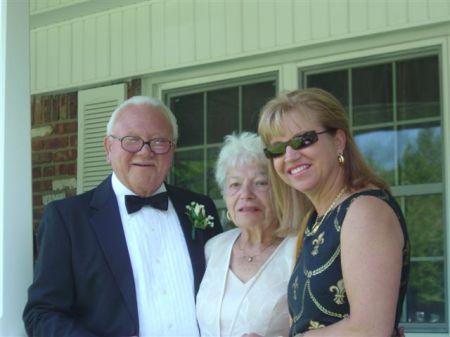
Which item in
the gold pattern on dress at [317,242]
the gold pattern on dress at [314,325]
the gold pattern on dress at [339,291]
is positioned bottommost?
the gold pattern on dress at [314,325]

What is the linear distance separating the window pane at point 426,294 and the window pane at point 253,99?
1.40m

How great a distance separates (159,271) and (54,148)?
8.77 feet

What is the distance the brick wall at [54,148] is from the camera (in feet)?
18.5

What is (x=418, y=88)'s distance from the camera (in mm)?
4590

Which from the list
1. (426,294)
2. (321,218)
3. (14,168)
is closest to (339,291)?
(321,218)

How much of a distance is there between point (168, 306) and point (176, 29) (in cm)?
250

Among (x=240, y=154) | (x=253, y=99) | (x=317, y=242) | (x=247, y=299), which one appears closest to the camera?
(x=317, y=242)

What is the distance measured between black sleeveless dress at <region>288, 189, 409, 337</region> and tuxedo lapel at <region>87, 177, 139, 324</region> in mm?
791

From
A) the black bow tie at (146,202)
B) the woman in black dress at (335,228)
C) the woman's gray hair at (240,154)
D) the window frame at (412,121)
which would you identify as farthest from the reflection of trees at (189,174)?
the woman in black dress at (335,228)

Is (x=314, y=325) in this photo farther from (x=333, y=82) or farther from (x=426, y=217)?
(x=333, y=82)

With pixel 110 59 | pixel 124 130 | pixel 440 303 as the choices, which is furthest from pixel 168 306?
pixel 110 59

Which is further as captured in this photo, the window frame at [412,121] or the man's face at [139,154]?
the window frame at [412,121]

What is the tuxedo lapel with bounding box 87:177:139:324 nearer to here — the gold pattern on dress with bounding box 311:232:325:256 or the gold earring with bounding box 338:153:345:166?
the gold pattern on dress with bounding box 311:232:325:256

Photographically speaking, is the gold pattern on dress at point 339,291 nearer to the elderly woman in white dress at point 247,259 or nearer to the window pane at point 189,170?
the elderly woman in white dress at point 247,259
